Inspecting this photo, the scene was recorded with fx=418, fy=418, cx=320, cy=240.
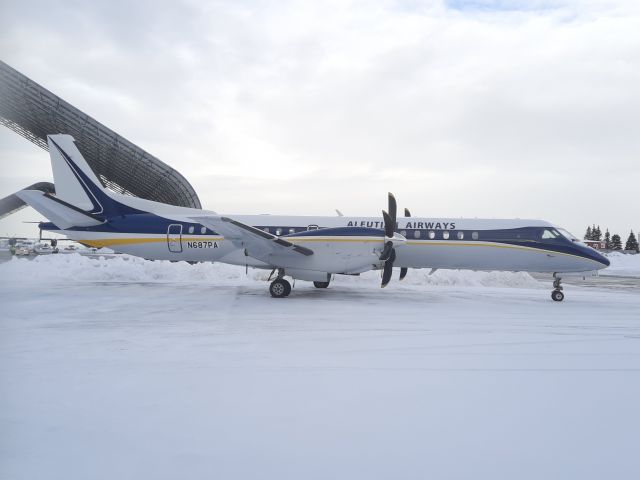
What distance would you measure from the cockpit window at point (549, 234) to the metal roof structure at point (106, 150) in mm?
22874

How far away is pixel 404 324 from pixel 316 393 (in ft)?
15.4

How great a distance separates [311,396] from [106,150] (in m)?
34.2

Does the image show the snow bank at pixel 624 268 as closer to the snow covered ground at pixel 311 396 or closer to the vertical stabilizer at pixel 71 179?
the snow covered ground at pixel 311 396

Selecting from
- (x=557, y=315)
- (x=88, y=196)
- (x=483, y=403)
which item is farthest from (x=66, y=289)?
(x=557, y=315)

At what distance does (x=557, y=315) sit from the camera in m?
11.1

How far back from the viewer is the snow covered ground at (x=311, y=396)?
3.27 meters

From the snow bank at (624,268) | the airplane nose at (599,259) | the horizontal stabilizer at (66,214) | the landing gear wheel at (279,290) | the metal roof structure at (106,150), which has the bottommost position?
the snow bank at (624,268)

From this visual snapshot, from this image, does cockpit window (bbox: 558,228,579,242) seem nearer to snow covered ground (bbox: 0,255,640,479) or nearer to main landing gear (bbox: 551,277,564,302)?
main landing gear (bbox: 551,277,564,302)

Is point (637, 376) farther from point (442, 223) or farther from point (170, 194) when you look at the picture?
point (170, 194)

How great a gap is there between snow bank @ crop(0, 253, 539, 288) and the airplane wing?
192 inches

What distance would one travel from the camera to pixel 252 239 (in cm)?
1348

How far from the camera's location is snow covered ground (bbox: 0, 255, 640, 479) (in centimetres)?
327

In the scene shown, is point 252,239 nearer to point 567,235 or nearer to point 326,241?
point 326,241

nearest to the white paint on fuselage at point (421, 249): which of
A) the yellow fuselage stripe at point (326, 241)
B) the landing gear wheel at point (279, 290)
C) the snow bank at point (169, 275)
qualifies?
the yellow fuselage stripe at point (326, 241)
